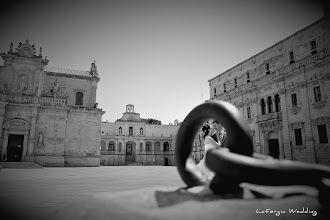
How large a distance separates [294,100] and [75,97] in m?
32.4

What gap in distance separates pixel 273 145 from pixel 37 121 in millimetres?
29648

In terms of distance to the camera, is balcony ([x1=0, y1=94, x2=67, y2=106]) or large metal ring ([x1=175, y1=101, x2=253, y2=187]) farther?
balcony ([x1=0, y1=94, x2=67, y2=106])

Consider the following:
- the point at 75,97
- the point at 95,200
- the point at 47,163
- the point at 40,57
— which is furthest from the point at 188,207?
the point at 75,97

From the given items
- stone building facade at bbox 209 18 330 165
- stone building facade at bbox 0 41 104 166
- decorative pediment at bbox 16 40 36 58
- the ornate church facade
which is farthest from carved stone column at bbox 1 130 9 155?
stone building facade at bbox 209 18 330 165

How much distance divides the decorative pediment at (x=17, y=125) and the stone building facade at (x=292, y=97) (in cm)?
2814

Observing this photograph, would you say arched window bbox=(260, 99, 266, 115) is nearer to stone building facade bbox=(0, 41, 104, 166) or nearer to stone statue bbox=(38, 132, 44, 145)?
stone building facade bbox=(0, 41, 104, 166)

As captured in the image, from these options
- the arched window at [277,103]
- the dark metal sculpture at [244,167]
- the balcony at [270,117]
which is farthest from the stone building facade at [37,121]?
the dark metal sculpture at [244,167]

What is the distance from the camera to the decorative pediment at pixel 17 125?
27141mm

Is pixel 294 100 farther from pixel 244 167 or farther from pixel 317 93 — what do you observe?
pixel 244 167

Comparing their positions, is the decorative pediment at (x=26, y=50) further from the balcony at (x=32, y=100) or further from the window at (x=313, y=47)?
the window at (x=313, y=47)

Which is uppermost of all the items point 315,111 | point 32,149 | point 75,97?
point 75,97

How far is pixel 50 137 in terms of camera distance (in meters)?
29.1

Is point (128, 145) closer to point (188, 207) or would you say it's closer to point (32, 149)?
point (32, 149)

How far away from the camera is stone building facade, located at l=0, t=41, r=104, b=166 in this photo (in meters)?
27.4
